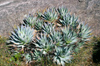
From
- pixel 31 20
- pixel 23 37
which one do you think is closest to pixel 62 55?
pixel 23 37

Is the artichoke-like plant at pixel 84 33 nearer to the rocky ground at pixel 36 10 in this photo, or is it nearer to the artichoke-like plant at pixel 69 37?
the artichoke-like plant at pixel 69 37

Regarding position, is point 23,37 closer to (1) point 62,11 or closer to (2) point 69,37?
(2) point 69,37

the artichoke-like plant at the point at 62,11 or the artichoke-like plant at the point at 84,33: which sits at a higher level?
the artichoke-like plant at the point at 62,11

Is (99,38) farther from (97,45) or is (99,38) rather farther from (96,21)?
(96,21)

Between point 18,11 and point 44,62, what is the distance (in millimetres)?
2415

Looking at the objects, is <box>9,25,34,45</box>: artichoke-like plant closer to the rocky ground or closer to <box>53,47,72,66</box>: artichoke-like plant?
the rocky ground

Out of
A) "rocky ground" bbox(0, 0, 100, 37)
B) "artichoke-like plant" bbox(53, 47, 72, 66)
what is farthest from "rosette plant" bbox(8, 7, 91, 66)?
"rocky ground" bbox(0, 0, 100, 37)

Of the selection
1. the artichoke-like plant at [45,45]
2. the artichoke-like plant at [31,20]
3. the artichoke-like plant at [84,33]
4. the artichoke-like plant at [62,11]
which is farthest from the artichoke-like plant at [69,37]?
the artichoke-like plant at [31,20]

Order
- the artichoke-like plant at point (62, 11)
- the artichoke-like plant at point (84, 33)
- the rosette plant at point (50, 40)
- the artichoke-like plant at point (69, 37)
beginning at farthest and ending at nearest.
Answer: the artichoke-like plant at point (62, 11) < the artichoke-like plant at point (84, 33) < the artichoke-like plant at point (69, 37) < the rosette plant at point (50, 40)

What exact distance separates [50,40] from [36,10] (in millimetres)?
1747

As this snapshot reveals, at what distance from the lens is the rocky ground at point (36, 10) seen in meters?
4.91

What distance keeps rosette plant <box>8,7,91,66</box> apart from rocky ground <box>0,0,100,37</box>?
61cm

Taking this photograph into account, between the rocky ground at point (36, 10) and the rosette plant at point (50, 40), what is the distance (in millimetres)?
609

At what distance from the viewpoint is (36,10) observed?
5312 millimetres
